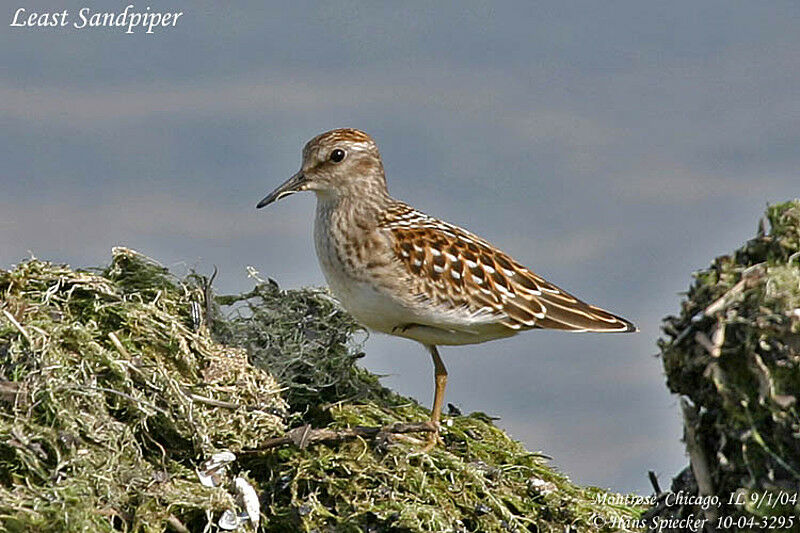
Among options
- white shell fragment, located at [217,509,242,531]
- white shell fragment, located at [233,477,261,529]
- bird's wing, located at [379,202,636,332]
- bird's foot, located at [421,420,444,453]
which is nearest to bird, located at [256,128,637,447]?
bird's wing, located at [379,202,636,332]

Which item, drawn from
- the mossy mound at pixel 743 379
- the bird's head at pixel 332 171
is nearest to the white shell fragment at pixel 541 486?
the mossy mound at pixel 743 379

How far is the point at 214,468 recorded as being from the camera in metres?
4.89

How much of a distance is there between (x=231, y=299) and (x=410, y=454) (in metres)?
1.30

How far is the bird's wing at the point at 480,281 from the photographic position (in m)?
5.75

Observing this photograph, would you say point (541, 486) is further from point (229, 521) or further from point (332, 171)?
point (332, 171)

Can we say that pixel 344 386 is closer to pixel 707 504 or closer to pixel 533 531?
pixel 533 531

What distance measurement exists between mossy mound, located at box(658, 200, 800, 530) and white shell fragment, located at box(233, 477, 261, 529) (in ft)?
5.81

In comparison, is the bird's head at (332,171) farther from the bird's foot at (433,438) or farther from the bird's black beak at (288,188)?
the bird's foot at (433,438)

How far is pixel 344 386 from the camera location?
5578mm

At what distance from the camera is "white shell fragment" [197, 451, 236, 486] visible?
4840 mm

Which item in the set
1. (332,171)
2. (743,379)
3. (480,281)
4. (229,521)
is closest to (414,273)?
(480,281)

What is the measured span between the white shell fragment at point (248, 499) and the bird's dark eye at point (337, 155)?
198 centimetres

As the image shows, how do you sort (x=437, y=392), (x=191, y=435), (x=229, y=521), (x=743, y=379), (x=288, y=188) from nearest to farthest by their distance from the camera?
(x=743, y=379) → (x=229, y=521) → (x=191, y=435) → (x=437, y=392) → (x=288, y=188)

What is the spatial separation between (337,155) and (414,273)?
34.2 inches
